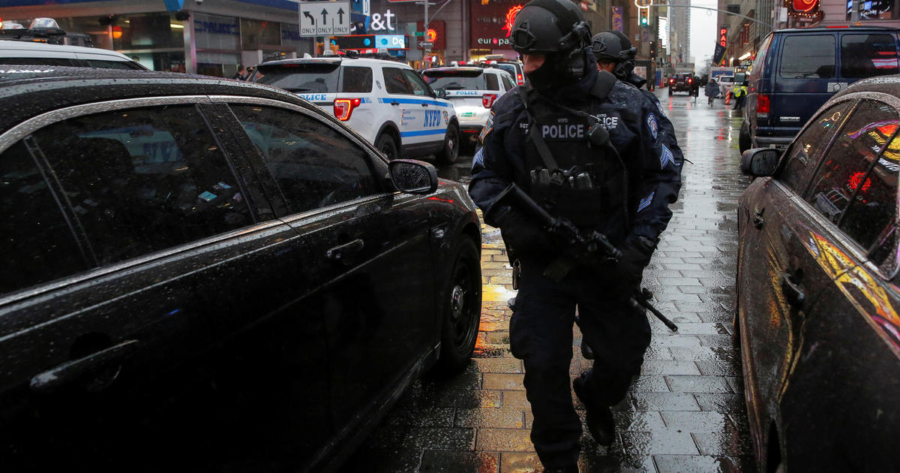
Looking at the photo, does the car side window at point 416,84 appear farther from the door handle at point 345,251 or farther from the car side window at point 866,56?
the door handle at point 345,251

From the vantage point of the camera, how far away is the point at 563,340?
2.84 meters

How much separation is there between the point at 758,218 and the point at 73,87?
2.83 m

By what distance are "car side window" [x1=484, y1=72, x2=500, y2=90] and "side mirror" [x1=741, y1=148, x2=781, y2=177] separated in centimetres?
1272

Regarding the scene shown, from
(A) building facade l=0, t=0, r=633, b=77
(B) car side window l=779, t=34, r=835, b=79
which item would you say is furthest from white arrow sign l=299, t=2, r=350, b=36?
(B) car side window l=779, t=34, r=835, b=79

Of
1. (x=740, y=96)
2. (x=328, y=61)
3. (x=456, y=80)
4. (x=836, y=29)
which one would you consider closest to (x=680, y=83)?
(x=740, y=96)

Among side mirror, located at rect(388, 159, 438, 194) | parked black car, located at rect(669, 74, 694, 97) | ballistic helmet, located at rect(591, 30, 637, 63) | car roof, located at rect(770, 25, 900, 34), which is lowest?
side mirror, located at rect(388, 159, 438, 194)

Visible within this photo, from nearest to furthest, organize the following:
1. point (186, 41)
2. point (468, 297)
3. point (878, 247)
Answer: point (878, 247) → point (468, 297) → point (186, 41)

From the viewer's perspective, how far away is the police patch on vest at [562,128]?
2771 millimetres

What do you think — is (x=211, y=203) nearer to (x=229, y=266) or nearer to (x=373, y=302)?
(x=229, y=266)

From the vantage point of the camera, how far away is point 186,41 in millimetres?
26125

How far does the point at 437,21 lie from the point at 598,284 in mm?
51434

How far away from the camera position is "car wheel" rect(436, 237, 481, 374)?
12.6ft

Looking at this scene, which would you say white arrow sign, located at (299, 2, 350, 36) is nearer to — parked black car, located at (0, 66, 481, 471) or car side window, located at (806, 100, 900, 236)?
parked black car, located at (0, 66, 481, 471)

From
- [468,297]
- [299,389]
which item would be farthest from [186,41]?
[299,389]
